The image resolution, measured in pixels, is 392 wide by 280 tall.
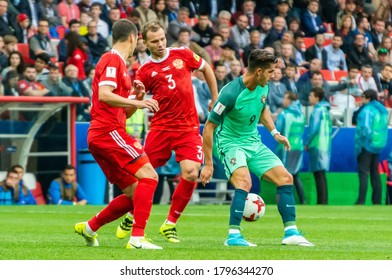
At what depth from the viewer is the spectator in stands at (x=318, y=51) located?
29406 mm

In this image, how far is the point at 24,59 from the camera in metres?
24.0

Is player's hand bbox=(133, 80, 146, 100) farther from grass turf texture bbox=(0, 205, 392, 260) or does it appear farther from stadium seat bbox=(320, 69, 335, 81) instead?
stadium seat bbox=(320, 69, 335, 81)

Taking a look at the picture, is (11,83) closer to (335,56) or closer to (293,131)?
(293,131)

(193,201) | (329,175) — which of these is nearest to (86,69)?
(193,201)

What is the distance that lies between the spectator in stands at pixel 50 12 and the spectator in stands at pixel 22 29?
69 cm

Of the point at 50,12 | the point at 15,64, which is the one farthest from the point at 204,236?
the point at 50,12

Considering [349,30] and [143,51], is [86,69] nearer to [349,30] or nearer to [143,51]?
[143,51]

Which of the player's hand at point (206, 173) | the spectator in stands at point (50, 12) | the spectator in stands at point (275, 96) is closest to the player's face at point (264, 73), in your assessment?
the player's hand at point (206, 173)

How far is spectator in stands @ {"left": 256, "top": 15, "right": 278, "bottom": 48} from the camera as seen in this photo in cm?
2902

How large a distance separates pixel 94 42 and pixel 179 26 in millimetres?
2207

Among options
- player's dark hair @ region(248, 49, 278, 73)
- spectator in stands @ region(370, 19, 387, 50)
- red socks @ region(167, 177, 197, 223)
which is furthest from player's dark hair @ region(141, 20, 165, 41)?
spectator in stands @ region(370, 19, 387, 50)

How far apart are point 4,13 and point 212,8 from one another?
6.91 meters

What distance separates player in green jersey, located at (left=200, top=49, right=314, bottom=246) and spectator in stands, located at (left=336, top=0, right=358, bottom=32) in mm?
18778

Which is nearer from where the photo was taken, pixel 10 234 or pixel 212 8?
pixel 10 234
